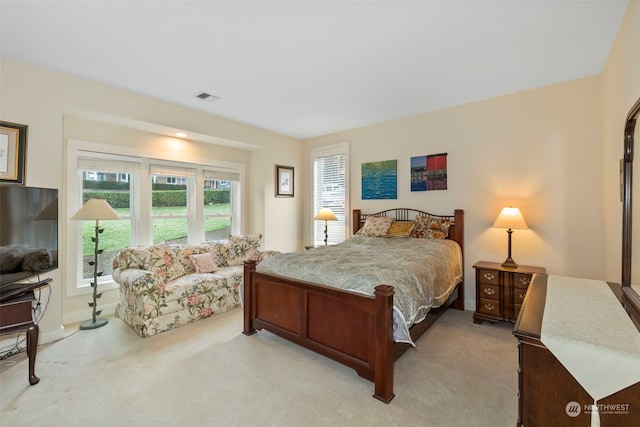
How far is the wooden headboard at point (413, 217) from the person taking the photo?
3.86 m

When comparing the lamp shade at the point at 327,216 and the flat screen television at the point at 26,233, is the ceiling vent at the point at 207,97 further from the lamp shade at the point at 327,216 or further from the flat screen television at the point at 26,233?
the lamp shade at the point at 327,216

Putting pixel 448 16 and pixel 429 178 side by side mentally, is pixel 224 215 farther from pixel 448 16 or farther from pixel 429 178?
pixel 448 16

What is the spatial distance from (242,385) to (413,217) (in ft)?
10.8

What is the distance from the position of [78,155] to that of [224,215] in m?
2.21

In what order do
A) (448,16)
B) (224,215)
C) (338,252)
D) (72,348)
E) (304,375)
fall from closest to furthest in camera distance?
1. (448,16)
2. (304,375)
3. (72,348)
4. (338,252)
5. (224,215)

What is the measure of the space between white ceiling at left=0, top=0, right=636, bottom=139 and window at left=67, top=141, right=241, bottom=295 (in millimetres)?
1091

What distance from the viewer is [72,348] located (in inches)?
107

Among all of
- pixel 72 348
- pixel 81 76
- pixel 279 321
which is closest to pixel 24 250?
pixel 72 348

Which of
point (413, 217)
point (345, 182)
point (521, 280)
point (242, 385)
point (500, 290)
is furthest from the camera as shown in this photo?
point (345, 182)

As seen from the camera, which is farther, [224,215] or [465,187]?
A: [224,215]

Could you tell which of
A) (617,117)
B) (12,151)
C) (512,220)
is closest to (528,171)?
(512,220)

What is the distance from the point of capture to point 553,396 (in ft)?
3.50

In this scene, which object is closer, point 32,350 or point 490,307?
point 32,350

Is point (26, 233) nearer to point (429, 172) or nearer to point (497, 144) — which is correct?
point (429, 172)
